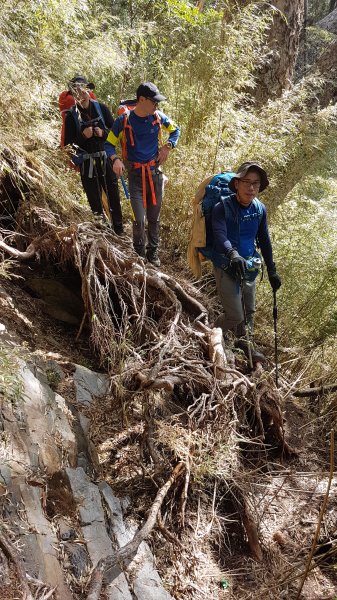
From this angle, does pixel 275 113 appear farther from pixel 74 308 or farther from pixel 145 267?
pixel 74 308

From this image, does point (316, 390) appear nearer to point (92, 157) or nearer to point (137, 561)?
point (137, 561)

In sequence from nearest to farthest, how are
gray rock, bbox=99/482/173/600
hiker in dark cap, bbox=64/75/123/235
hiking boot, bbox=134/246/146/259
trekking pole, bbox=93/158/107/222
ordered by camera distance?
gray rock, bbox=99/482/173/600
hiker in dark cap, bbox=64/75/123/235
trekking pole, bbox=93/158/107/222
hiking boot, bbox=134/246/146/259

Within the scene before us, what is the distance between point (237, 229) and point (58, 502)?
105 inches

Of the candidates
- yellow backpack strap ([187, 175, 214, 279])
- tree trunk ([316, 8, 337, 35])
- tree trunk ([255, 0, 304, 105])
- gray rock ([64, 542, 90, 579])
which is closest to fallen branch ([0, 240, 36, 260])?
yellow backpack strap ([187, 175, 214, 279])

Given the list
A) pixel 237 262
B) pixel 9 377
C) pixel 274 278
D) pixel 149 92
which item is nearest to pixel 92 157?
pixel 149 92

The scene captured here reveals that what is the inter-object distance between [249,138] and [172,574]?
4848 mm

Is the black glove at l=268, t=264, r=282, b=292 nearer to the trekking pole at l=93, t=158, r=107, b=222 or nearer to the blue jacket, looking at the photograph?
the blue jacket

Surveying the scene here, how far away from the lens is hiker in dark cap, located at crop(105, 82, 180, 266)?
4.61 meters

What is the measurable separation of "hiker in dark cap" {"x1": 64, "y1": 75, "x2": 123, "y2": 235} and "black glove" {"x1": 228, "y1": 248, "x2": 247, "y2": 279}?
1.66m

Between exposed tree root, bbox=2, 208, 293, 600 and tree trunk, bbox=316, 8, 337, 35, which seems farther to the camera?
tree trunk, bbox=316, 8, 337, 35

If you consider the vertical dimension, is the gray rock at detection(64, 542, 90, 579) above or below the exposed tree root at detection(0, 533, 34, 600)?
below

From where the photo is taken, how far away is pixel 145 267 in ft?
15.6

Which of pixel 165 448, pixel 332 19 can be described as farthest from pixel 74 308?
pixel 332 19

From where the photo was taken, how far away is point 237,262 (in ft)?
13.2
